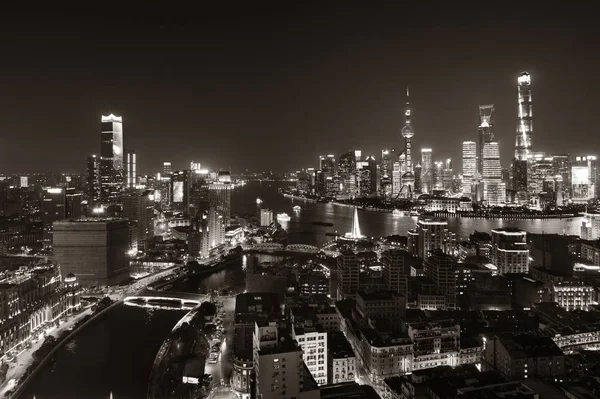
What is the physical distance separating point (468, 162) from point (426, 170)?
5.54 m

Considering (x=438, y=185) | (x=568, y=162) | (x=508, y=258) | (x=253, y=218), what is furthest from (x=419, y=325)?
(x=438, y=185)

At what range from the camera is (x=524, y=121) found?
129 feet

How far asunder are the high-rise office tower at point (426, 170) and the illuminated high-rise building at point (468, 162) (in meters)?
4.40

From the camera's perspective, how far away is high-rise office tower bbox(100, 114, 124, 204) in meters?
26.8

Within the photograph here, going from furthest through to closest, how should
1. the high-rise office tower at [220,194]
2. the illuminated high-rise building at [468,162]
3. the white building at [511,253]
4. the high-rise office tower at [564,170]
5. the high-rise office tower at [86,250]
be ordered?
1. the illuminated high-rise building at [468,162]
2. the high-rise office tower at [564,170]
3. the high-rise office tower at [220,194]
4. the white building at [511,253]
5. the high-rise office tower at [86,250]

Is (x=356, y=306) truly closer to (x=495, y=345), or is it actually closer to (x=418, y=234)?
(x=495, y=345)

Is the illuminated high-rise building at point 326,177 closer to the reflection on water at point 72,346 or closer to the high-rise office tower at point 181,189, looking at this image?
the high-rise office tower at point 181,189

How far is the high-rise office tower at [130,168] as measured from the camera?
102ft

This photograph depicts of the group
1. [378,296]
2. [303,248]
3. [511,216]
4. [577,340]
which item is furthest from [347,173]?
[577,340]

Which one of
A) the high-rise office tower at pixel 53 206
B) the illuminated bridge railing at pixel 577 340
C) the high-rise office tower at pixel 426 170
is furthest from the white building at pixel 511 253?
the high-rise office tower at pixel 426 170

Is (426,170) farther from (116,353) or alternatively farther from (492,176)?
(116,353)

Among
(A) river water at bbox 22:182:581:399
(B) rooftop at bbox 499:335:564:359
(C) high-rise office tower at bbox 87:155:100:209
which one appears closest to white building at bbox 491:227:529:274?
(B) rooftop at bbox 499:335:564:359

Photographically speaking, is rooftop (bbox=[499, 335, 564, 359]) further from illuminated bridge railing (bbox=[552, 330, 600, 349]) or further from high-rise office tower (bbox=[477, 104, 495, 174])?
high-rise office tower (bbox=[477, 104, 495, 174])

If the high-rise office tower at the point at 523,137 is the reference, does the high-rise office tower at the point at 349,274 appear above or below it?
below
